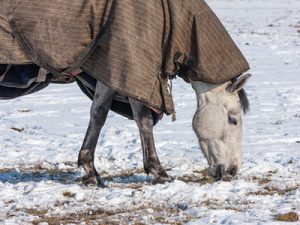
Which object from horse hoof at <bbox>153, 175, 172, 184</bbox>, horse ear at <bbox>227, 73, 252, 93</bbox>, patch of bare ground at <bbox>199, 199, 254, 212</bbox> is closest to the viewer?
patch of bare ground at <bbox>199, 199, 254, 212</bbox>


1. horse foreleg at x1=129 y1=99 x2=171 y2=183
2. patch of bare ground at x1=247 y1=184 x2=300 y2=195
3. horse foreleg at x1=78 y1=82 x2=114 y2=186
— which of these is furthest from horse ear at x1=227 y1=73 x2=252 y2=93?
horse foreleg at x1=78 y1=82 x2=114 y2=186

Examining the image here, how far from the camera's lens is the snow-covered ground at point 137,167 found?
492 centimetres

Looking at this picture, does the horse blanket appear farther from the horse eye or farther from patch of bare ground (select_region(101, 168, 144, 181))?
patch of bare ground (select_region(101, 168, 144, 181))

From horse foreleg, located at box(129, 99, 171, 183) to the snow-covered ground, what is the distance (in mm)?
135

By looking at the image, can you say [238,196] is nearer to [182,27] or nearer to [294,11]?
[182,27]

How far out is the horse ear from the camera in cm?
567

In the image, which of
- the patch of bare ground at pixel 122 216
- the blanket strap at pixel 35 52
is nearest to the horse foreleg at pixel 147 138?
the blanket strap at pixel 35 52

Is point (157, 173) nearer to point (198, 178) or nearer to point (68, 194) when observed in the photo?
point (198, 178)

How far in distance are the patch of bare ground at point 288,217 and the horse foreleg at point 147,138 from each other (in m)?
1.43

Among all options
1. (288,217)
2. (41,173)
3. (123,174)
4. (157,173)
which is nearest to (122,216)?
(288,217)

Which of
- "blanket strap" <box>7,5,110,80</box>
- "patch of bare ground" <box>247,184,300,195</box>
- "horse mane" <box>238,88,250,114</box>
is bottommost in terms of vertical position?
"patch of bare ground" <box>247,184,300,195</box>

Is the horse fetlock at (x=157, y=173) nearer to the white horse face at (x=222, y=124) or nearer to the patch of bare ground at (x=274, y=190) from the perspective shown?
the white horse face at (x=222, y=124)

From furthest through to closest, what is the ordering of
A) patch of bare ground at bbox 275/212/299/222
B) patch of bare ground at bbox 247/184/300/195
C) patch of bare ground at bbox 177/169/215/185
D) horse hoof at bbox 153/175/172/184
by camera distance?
patch of bare ground at bbox 177/169/215/185 < horse hoof at bbox 153/175/172/184 < patch of bare ground at bbox 247/184/300/195 < patch of bare ground at bbox 275/212/299/222

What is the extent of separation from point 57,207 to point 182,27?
1654 millimetres
